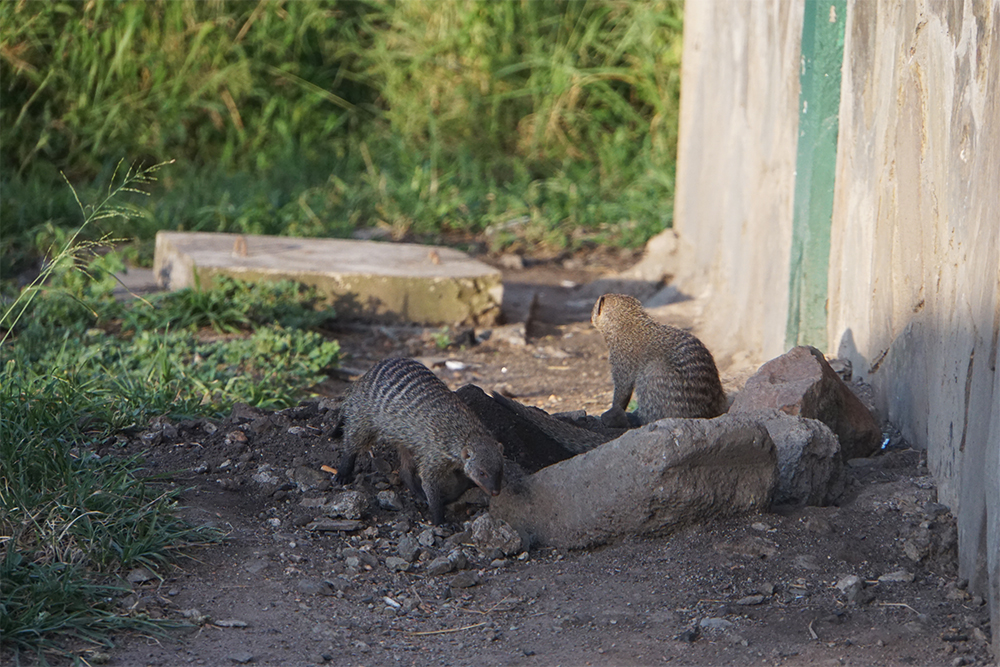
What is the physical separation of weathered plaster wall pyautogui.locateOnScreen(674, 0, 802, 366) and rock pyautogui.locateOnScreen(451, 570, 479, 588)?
6.47ft

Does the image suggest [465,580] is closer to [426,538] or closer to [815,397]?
[426,538]

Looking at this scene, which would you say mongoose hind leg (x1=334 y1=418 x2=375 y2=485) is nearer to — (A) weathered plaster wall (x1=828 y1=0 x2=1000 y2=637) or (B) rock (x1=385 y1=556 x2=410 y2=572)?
(B) rock (x1=385 y1=556 x2=410 y2=572)

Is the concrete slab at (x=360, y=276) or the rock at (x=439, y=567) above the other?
the concrete slab at (x=360, y=276)

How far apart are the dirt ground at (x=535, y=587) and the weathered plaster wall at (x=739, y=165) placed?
1537 millimetres

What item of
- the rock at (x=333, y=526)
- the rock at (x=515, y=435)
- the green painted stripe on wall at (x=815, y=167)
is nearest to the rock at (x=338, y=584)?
the rock at (x=333, y=526)

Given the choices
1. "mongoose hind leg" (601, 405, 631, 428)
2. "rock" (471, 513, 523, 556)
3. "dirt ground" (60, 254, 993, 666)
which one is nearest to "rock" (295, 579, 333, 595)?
"dirt ground" (60, 254, 993, 666)

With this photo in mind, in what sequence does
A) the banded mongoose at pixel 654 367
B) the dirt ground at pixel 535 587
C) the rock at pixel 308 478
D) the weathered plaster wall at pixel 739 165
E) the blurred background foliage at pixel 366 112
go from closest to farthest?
the dirt ground at pixel 535 587 < the rock at pixel 308 478 < the banded mongoose at pixel 654 367 < the weathered plaster wall at pixel 739 165 < the blurred background foliage at pixel 366 112

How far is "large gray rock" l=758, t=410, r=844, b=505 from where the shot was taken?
2.91 meters

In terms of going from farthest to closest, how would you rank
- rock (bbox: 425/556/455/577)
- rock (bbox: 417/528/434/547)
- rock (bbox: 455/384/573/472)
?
rock (bbox: 455/384/573/472)
rock (bbox: 417/528/434/547)
rock (bbox: 425/556/455/577)

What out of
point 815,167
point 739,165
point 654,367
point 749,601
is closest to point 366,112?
point 739,165

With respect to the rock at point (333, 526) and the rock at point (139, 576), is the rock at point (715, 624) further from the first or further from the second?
the rock at point (139, 576)

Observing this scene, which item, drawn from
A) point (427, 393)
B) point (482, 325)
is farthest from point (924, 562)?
point (482, 325)

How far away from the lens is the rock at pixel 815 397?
312 centimetres

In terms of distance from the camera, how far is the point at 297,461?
328cm
